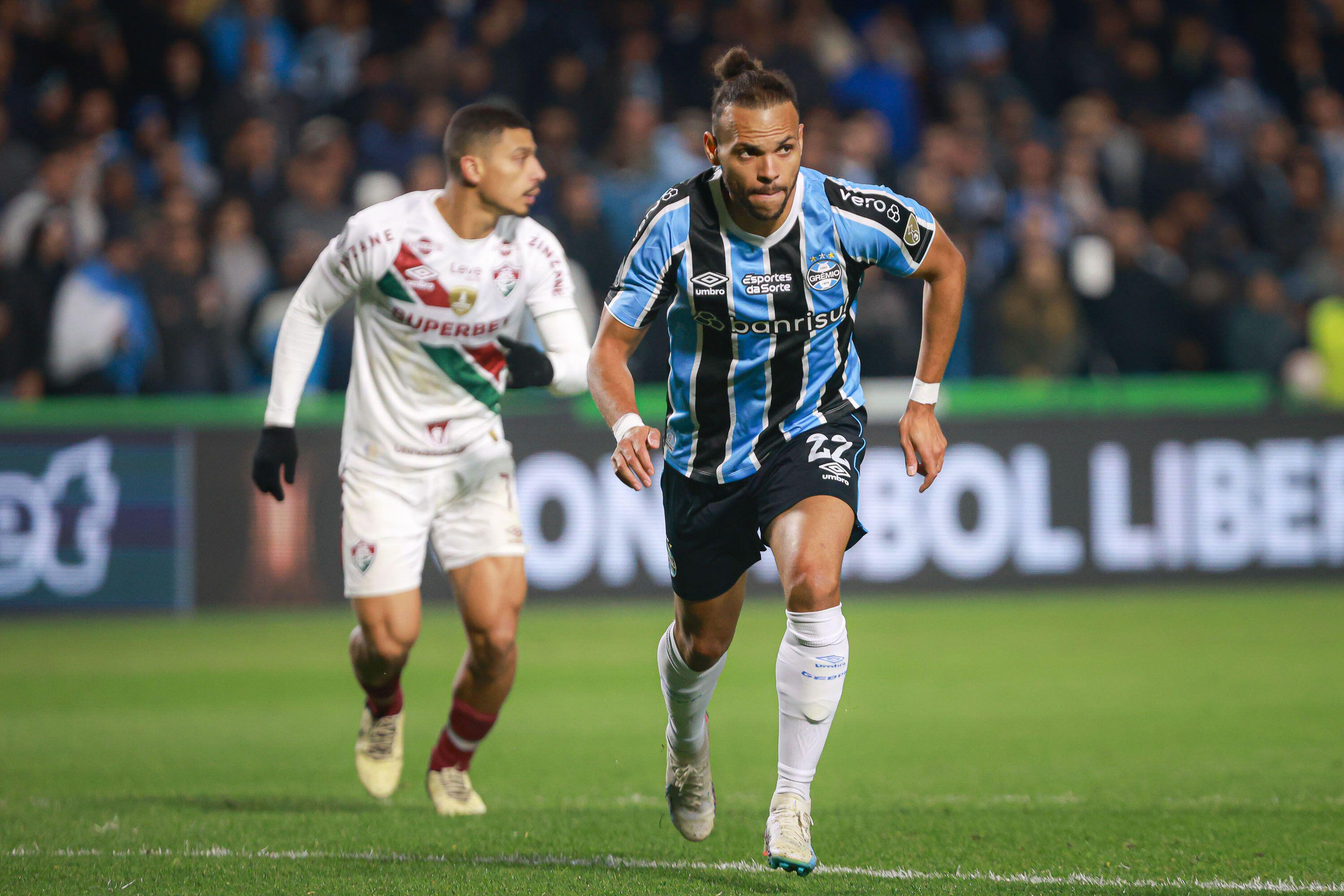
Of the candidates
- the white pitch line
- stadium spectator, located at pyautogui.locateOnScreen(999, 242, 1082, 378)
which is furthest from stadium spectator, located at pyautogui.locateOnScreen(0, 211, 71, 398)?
the white pitch line

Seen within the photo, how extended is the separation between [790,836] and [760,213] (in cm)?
177

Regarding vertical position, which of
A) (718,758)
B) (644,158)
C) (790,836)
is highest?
(644,158)

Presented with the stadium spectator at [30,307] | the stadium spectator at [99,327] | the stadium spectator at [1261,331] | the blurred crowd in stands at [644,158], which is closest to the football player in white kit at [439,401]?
the blurred crowd in stands at [644,158]

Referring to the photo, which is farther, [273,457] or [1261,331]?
[1261,331]

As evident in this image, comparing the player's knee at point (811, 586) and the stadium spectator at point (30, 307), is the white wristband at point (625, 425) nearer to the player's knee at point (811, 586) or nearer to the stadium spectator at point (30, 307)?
the player's knee at point (811, 586)

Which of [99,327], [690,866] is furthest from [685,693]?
[99,327]

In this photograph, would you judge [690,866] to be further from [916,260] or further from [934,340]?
[916,260]

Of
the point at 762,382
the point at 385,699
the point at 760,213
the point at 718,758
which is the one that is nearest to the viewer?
the point at 760,213

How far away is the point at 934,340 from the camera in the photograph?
16.4ft

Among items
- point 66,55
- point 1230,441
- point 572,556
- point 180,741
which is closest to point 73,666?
point 180,741

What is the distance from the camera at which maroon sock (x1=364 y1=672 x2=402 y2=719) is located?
601 centimetres

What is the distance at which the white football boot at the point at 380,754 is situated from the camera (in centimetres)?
601

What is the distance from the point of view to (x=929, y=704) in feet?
27.0

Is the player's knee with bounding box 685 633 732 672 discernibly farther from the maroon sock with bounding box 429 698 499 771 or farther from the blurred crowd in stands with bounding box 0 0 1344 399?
the blurred crowd in stands with bounding box 0 0 1344 399
